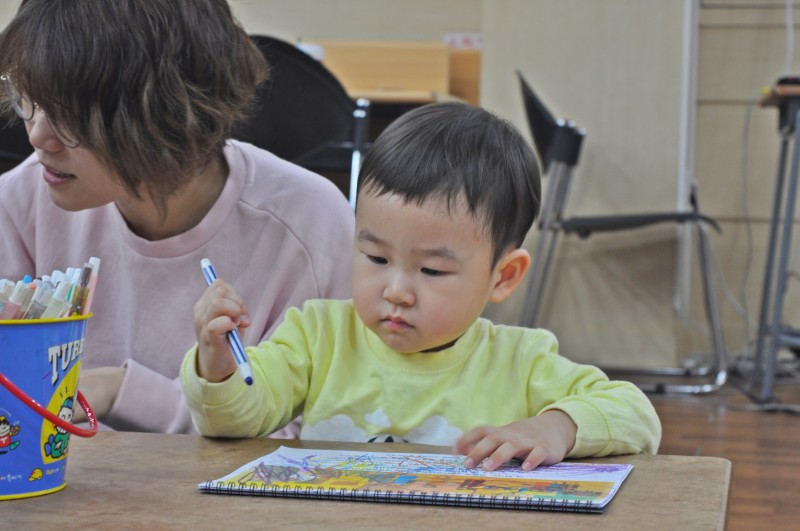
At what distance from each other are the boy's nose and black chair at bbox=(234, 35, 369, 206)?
3.95 feet

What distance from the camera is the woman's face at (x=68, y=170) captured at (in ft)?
3.63

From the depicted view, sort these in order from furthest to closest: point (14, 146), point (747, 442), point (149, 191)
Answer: point (747, 442)
point (14, 146)
point (149, 191)

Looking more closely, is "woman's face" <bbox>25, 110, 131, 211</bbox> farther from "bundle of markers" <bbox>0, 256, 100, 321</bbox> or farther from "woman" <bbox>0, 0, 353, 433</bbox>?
"bundle of markers" <bbox>0, 256, 100, 321</bbox>

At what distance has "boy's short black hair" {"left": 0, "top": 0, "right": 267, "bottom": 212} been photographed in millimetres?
1091

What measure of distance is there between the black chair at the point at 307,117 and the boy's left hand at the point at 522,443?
1.38 metres

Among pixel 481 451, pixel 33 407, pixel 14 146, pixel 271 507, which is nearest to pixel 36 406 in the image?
pixel 33 407

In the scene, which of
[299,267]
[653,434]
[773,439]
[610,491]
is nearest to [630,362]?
[773,439]

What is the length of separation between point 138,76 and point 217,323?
0.42m

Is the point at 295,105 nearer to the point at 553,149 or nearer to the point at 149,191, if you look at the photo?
the point at 149,191

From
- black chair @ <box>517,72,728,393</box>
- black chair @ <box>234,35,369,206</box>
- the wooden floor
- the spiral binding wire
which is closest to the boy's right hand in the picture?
the spiral binding wire

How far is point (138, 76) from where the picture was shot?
3.75 ft

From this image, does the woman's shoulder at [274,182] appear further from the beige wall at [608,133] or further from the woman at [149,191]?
the beige wall at [608,133]

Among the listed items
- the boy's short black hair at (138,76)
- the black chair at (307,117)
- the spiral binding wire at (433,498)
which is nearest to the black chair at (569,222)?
the black chair at (307,117)

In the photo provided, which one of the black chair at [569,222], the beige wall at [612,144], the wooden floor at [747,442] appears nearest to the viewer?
the wooden floor at [747,442]
